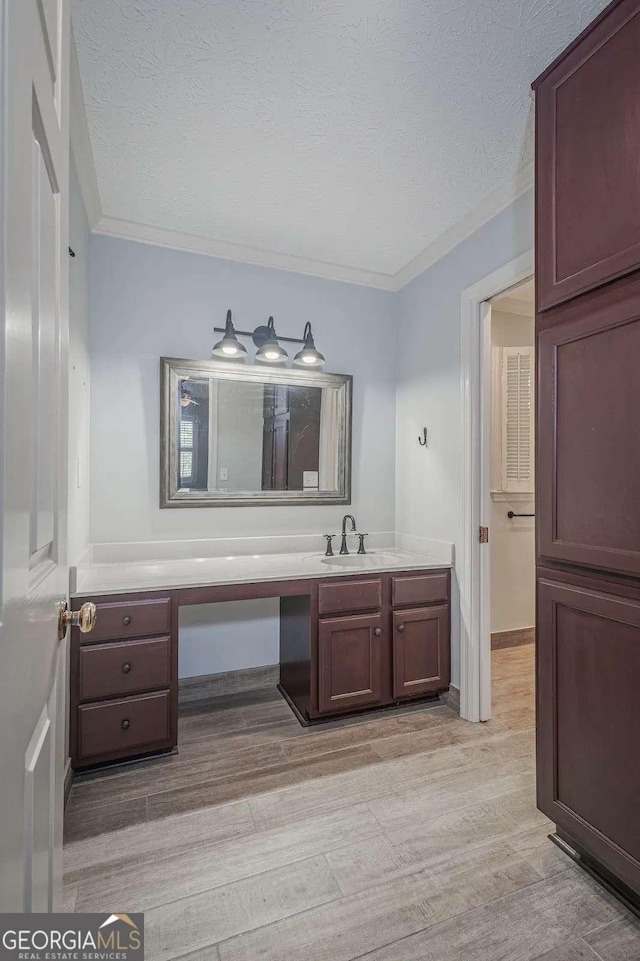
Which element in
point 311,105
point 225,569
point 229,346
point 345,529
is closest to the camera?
point 311,105

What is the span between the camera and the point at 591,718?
140 cm

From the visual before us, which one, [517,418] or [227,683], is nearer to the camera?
[227,683]

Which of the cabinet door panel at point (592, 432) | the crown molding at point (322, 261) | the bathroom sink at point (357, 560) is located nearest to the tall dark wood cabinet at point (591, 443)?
the cabinet door panel at point (592, 432)

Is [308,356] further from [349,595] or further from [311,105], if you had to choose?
[349,595]

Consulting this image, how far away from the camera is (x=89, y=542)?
2455 millimetres

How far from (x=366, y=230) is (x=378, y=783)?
2.70 m

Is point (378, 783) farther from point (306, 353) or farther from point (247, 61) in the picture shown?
point (247, 61)

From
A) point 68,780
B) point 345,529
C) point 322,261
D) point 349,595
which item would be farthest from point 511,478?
point 68,780

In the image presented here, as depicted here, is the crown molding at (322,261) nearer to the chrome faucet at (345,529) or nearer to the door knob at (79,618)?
the chrome faucet at (345,529)

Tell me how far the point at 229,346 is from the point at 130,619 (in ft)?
5.03

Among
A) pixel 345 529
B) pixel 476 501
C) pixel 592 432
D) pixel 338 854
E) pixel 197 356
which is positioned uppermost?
pixel 197 356

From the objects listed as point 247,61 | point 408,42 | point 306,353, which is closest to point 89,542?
point 306,353

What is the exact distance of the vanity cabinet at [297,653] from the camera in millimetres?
1958

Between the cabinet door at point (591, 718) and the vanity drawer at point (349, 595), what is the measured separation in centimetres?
97
